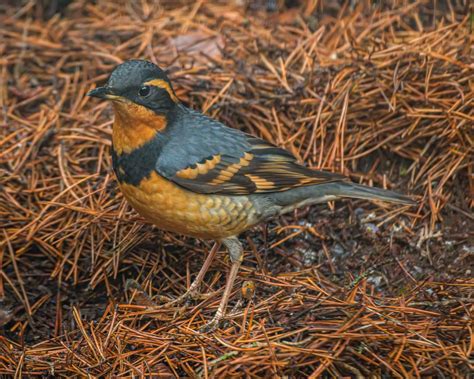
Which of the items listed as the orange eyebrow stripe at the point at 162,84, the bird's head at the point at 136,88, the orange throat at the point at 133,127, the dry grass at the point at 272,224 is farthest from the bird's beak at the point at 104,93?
the dry grass at the point at 272,224

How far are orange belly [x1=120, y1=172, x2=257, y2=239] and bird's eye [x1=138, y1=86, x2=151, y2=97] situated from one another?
0.55 m

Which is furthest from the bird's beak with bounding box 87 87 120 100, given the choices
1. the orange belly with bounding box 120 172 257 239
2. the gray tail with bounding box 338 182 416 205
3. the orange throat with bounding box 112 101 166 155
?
the gray tail with bounding box 338 182 416 205

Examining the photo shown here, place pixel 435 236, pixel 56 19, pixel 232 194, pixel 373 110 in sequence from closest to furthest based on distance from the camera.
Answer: pixel 232 194 → pixel 435 236 → pixel 373 110 → pixel 56 19

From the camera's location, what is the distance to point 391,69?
6.19 meters

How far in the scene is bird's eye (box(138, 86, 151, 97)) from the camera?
188 inches

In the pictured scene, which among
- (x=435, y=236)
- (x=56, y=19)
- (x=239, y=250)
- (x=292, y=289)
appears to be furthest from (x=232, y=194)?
(x=56, y=19)

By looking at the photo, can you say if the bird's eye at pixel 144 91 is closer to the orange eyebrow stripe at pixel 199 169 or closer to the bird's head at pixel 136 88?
the bird's head at pixel 136 88

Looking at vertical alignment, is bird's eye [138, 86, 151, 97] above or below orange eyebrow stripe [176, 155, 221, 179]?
above

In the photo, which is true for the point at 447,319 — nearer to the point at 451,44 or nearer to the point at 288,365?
the point at 288,365

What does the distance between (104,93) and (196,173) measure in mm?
852

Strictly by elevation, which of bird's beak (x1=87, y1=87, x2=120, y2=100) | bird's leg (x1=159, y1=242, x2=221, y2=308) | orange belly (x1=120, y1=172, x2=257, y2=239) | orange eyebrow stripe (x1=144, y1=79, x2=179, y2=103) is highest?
bird's beak (x1=87, y1=87, x2=120, y2=100)

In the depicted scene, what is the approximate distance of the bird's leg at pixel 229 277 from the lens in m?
4.50

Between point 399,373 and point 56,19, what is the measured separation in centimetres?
561

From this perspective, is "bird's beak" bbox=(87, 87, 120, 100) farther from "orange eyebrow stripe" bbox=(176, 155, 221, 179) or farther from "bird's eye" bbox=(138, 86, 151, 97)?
"orange eyebrow stripe" bbox=(176, 155, 221, 179)
